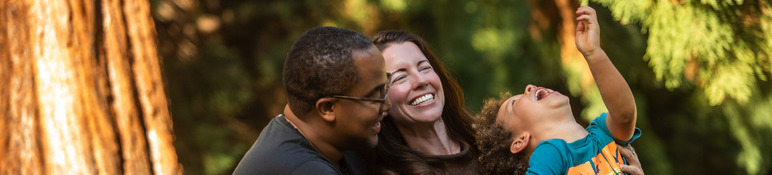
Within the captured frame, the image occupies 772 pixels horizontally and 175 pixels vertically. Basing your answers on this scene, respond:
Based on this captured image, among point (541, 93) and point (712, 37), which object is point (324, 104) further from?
point (712, 37)

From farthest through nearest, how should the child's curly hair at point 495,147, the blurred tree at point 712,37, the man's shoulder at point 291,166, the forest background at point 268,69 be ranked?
1. the forest background at point 268,69
2. the blurred tree at point 712,37
3. the child's curly hair at point 495,147
4. the man's shoulder at point 291,166

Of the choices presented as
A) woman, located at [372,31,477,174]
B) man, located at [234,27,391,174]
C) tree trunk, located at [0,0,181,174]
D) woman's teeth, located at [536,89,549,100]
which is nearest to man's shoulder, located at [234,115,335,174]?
man, located at [234,27,391,174]

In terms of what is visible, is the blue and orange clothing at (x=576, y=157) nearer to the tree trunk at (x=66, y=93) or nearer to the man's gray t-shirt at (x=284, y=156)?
the man's gray t-shirt at (x=284, y=156)

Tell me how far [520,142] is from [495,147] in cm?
9

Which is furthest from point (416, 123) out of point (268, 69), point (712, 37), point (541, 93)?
point (268, 69)

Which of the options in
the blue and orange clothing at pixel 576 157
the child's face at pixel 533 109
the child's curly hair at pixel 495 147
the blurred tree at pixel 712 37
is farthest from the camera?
the blurred tree at pixel 712 37

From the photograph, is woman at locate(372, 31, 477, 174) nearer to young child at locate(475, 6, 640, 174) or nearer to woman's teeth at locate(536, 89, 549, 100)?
young child at locate(475, 6, 640, 174)

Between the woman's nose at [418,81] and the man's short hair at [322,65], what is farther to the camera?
the woman's nose at [418,81]

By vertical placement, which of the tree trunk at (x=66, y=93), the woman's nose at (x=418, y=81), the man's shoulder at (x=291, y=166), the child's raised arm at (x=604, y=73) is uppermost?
the child's raised arm at (x=604, y=73)

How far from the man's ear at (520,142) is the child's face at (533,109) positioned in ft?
0.05

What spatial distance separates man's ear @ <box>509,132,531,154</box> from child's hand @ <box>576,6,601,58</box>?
1.01 ft

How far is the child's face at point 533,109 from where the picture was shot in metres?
2.23

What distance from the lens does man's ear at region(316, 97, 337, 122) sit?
79.6 inches

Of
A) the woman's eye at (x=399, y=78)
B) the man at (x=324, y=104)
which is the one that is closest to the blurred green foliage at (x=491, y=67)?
the woman's eye at (x=399, y=78)
